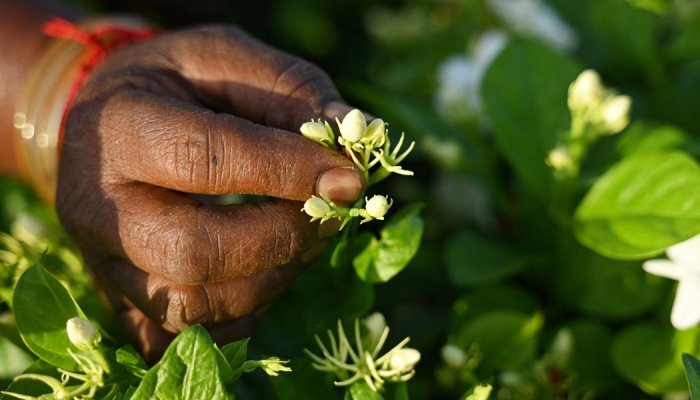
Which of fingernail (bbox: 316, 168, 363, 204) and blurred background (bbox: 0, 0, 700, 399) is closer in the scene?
fingernail (bbox: 316, 168, 363, 204)

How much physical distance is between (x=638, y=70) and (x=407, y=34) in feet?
1.80

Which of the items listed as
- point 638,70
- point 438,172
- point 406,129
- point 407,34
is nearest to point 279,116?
point 406,129

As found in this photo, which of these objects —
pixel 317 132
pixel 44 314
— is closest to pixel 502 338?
pixel 317 132

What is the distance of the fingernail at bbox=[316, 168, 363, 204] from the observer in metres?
0.72

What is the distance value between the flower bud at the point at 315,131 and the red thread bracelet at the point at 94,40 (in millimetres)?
476

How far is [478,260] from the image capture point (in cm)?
112

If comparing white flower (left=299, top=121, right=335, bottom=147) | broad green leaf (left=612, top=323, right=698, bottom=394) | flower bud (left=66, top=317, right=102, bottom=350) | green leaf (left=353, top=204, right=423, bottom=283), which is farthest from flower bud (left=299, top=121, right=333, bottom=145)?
broad green leaf (left=612, top=323, right=698, bottom=394)

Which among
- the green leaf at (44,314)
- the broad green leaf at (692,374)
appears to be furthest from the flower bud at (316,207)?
the broad green leaf at (692,374)

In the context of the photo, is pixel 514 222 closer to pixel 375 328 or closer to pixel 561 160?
pixel 561 160

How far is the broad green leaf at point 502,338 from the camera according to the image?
100cm

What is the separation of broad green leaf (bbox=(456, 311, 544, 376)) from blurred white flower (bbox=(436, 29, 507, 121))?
40 centimetres

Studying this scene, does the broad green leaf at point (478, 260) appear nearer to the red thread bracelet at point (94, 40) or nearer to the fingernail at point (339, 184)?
the fingernail at point (339, 184)

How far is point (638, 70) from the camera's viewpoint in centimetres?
146

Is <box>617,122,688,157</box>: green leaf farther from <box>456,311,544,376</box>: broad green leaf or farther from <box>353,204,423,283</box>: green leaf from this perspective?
<box>353,204,423,283</box>: green leaf
